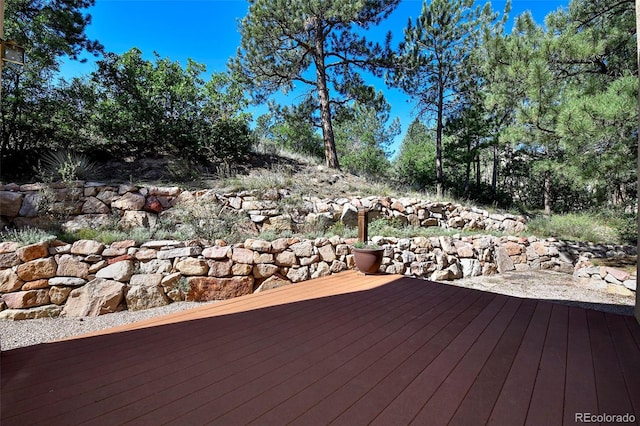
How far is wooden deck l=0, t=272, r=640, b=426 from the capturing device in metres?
1.41

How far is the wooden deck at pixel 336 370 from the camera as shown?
4.61 ft

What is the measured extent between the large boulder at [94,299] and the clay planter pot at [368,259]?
3.20 m

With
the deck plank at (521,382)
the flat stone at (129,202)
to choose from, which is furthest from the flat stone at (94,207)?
the deck plank at (521,382)

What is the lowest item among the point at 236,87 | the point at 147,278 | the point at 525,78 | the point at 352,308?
the point at 352,308

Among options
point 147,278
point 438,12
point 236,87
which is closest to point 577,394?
point 147,278

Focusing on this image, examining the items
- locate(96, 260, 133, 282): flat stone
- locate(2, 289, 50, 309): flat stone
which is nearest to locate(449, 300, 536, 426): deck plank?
locate(96, 260, 133, 282): flat stone

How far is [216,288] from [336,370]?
244 cm

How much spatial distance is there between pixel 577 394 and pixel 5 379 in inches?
132

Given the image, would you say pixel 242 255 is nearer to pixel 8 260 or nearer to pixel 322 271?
pixel 322 271

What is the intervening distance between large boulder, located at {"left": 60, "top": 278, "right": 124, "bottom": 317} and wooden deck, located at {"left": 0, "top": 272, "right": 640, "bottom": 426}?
1100 millimetres

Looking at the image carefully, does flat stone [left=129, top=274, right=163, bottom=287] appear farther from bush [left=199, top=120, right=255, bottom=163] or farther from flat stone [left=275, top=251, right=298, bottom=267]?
bush [left=199, top=120, right=255, bottom=163]

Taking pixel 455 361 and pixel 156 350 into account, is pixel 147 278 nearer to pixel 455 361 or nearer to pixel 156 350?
pixel 156 350

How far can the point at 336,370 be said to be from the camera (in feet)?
5.90

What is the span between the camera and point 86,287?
3.40 meters
